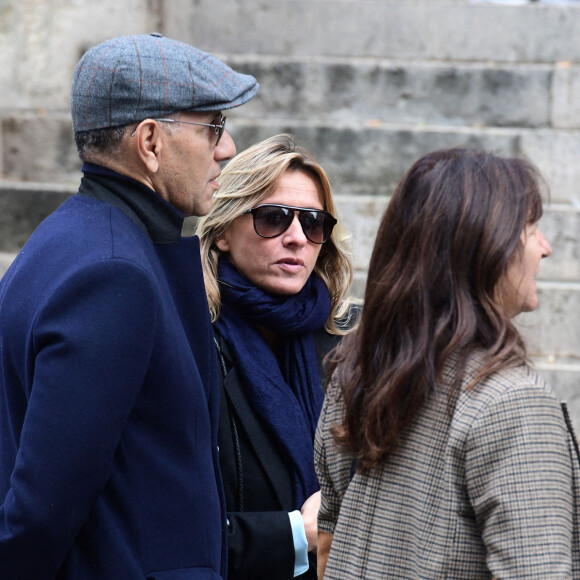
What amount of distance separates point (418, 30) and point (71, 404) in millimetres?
4839

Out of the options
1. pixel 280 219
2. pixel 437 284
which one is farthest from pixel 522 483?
pixel 280 219

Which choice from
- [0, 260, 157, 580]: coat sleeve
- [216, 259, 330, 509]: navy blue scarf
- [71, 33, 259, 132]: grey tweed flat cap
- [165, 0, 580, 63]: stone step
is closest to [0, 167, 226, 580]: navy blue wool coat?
[0, 260, 157, 580]: coat sleeve

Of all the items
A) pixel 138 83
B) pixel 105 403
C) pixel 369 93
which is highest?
pixel 138 83

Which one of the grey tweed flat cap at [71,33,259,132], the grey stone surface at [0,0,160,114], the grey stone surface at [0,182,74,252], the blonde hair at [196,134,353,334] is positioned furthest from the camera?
the grey stone surface at [0,0,160,114]

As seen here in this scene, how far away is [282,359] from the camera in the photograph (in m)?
2.83

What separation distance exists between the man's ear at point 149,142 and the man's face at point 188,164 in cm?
1

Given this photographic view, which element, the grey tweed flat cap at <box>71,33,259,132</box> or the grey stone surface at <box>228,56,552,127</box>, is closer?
the grey tweed flat cap at <box>71,33,259,132</box>

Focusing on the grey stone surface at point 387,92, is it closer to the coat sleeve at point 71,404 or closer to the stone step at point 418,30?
the stone step at point 418,30

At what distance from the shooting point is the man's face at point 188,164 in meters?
1.97

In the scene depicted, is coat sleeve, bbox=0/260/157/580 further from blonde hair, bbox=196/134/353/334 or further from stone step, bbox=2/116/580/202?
stone step, bbox=2/116/580/202

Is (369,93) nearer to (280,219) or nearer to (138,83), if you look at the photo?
(280,219)

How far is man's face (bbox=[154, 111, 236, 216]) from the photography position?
197cm

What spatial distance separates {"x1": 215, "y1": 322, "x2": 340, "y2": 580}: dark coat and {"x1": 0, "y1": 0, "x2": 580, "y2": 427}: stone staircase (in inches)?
92.0

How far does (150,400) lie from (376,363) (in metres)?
0.43
